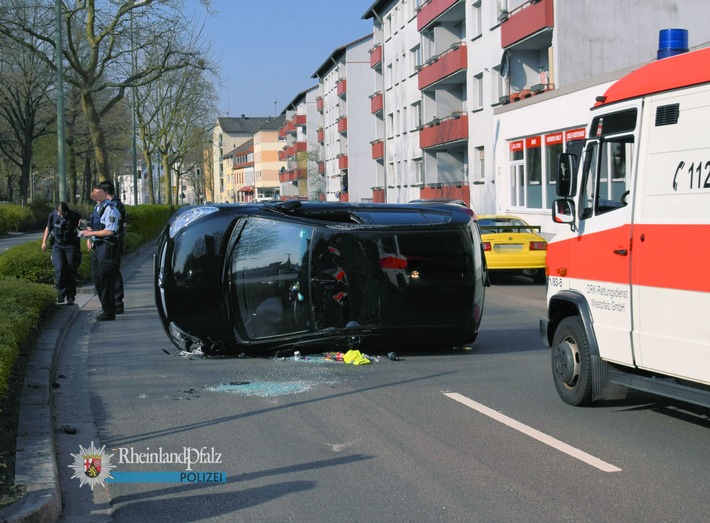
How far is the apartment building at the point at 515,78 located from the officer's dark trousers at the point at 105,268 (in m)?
15.8

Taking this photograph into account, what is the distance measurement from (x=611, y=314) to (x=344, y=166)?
247 ft

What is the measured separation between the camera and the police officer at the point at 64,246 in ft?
49.6

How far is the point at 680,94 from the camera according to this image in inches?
248

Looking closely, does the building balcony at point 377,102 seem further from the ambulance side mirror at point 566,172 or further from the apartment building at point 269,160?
the apartment building at point 269,160

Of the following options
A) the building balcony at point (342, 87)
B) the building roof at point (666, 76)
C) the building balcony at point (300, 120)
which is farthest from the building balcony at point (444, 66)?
the building balcony at point (300, 120)

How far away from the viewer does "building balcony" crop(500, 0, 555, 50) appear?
31.0 meters

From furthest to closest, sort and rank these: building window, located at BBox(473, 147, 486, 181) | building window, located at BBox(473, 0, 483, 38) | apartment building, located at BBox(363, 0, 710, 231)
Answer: building window, located at BBox(473, 147, 486, 181)
building window, located at BBox(473, 0, 483, 38)
apartment building, located at BBox(363, 0, 710, 231)

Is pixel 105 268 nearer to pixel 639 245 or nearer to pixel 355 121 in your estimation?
pixel 639 245

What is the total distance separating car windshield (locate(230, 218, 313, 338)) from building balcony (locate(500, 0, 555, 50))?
23451 millimetres

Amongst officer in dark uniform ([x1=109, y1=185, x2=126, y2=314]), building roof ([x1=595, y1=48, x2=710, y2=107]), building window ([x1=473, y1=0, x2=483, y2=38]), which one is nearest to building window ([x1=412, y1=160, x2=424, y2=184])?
building window ([x1=473, y1=0, x2=483, y2=38])

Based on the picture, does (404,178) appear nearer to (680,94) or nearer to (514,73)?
(514,73)

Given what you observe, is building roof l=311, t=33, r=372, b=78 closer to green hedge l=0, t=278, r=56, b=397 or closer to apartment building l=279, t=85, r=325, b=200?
apartment building l=279, t=85, r=325, b=200

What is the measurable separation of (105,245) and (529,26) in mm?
22641

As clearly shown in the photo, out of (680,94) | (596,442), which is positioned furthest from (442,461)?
(680,94)
